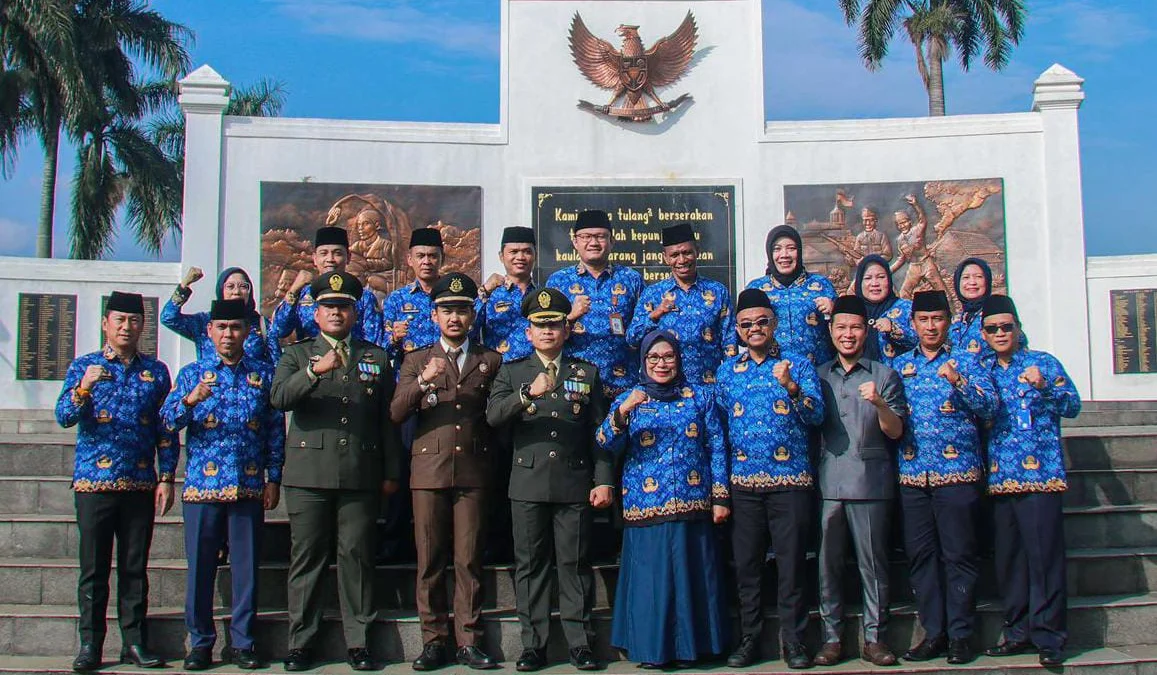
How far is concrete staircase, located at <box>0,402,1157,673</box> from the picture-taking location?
541cm

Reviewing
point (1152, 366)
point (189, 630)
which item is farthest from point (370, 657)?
point (1152, 366)

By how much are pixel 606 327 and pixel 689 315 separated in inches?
19.7

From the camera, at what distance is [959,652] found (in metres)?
5.19

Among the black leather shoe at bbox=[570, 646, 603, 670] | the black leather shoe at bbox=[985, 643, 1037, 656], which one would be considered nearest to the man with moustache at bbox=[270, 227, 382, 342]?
the black leather shoe at bbox=[570, 646, 603, 670]

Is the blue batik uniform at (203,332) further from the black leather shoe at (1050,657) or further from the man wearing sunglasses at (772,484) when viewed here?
the black leather shoe at (1050,657)

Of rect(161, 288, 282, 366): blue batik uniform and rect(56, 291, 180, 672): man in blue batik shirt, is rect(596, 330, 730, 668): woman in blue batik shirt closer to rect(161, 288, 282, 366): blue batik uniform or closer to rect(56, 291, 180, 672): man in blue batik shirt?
rect(161, 288, 282, 366): blue batik uniform

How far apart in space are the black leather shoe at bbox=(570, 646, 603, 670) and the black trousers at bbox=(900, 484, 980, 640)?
175 cm

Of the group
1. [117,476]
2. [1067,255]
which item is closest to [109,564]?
[117,476]

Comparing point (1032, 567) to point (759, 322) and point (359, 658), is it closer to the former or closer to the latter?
point (759, 322)

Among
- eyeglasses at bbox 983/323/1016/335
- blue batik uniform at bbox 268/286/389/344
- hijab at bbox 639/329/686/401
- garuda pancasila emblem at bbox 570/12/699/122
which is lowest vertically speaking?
hijab at bbox 639/329/686/401

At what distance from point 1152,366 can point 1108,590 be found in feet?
17.5

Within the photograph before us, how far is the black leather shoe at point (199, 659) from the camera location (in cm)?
514

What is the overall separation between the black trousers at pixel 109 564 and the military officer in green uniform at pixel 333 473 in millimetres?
838

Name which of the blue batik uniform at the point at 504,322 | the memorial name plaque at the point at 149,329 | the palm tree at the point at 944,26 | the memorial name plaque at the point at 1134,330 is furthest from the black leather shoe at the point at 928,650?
the palm tree at the point at 944,26
